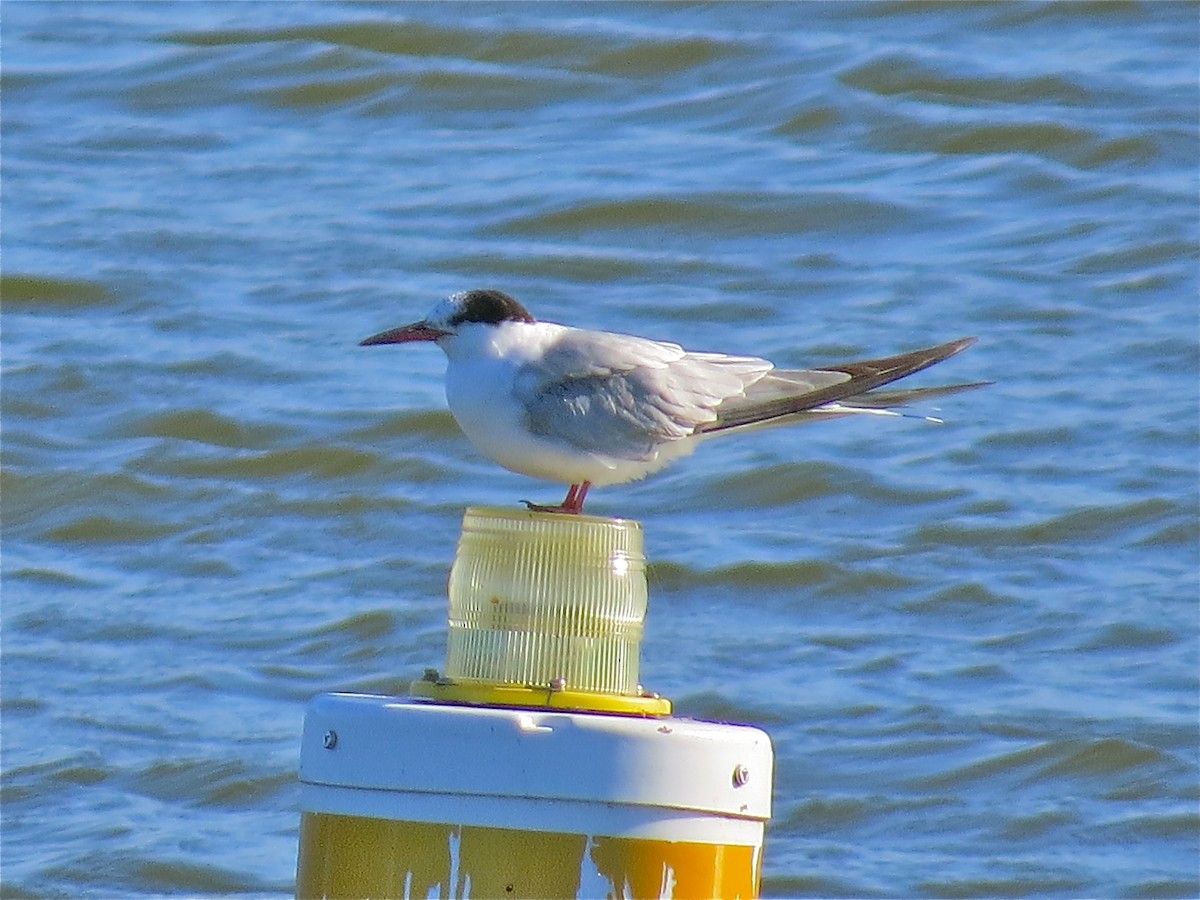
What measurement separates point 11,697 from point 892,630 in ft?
8.33

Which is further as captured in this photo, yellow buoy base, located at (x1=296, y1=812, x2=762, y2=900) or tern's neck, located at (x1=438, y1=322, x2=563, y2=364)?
tern's neck, located at (x1=438, y1=322, x2=563, y2=364)

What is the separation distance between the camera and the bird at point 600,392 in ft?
9.56

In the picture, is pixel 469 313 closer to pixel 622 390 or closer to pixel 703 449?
pixel 622 390

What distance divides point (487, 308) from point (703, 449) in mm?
4146

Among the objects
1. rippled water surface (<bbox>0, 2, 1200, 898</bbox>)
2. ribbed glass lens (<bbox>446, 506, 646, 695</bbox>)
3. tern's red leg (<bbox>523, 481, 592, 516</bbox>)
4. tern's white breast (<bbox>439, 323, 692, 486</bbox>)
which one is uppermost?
rippled water surface (<bbox>0, 2, 1200, 898</bbox>)

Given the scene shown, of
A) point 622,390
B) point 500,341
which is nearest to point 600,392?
point 622,390

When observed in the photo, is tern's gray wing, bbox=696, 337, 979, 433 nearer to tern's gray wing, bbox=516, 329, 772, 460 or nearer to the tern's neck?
tern's gray wing, bbox=516, 329, 772, 460

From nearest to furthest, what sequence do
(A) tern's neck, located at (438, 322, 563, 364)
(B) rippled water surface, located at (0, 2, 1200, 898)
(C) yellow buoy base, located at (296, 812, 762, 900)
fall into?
(C) yellow buoy base, located at (296, 812, 762, 900), (A) tern's neck, located at (438, 322, 563, 364), (B) rippled water surface, located at (0, 2, 1200, 898)

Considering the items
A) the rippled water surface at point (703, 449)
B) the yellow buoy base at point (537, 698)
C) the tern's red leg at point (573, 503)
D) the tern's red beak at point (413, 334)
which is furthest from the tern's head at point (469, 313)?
the rippled water surface at point (703, 449)

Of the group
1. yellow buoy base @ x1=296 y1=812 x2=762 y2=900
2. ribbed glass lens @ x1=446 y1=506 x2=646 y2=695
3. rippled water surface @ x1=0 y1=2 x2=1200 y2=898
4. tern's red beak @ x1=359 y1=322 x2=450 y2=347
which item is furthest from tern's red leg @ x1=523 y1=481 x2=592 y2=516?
rippled water surface @ x1=0 y1=2 x2=1200 y2=898

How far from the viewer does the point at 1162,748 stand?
525 cm

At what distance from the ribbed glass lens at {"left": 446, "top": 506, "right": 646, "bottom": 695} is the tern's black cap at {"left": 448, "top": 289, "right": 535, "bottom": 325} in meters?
0.75

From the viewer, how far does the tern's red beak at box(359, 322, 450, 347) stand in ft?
10.1

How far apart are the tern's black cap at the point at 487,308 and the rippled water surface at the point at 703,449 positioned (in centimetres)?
208
